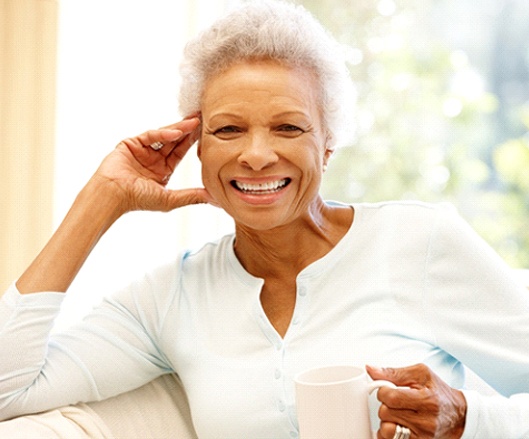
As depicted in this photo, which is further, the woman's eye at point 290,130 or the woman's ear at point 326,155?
the woman's ear at point 326,155

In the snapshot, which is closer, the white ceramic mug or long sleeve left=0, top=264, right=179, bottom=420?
the white ceramic mug

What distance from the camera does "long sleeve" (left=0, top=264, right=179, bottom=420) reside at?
1696 millimetres

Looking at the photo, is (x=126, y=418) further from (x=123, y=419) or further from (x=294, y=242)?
(x=294, y=242)

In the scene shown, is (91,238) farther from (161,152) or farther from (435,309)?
(435,309)

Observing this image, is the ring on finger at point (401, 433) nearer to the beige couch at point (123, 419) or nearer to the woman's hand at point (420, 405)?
the woman's hand at point (420, 405)

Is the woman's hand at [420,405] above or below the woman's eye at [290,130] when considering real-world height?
below

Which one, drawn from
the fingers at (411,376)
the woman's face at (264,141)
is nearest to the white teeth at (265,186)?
the woman's face at (264,141)

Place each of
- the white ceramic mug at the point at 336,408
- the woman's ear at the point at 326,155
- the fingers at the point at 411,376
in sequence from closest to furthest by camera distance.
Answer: the white ceramic mug at the point at 336,408
the fingers at the point at 411,376
the woman's ear at the point at 326,155

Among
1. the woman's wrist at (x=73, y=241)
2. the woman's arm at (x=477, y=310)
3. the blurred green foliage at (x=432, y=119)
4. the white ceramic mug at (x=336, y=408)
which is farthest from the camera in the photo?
the blurred green foliage at (x=432, y=119)

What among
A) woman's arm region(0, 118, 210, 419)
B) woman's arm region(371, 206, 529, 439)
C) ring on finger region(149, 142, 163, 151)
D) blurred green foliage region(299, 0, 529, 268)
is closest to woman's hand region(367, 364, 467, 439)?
woman's arm region(371, 206, 529, 439)

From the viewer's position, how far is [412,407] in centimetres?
128

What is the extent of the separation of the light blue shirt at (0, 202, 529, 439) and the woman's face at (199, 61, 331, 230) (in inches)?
6.7

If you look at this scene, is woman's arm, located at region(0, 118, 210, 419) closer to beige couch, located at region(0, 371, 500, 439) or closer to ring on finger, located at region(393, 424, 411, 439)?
beige couch, located at region(0, 371, 500, 439)

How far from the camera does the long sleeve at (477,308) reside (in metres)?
1.62
